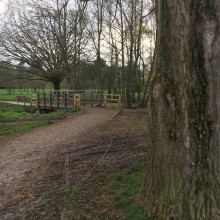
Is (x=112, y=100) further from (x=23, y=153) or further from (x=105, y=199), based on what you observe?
(x=105, y=199)

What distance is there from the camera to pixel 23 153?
5863 mm

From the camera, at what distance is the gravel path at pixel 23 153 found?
3625mm

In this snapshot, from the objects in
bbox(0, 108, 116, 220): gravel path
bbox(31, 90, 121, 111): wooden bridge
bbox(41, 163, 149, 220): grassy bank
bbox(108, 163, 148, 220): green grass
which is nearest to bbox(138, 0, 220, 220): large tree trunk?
bbox(108, 163, 148, 220): green grass

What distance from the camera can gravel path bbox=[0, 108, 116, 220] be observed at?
3.62 metres

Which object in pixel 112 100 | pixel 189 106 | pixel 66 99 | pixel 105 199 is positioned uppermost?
pixel 189 106

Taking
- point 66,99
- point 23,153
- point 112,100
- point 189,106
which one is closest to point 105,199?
point 189,106

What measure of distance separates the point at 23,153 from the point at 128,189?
3603 mm

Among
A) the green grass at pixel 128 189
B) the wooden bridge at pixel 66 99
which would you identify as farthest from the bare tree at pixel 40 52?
the green grass at pixel 128 189

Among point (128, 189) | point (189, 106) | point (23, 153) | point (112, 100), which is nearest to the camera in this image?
point (189, 106)

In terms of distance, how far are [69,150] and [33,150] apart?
1116 mm

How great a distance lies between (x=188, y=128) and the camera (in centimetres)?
241

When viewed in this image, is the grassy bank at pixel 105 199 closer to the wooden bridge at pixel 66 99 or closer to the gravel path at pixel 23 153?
the gravel path at pixel 23 153

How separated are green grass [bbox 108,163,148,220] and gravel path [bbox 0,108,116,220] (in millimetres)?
1577

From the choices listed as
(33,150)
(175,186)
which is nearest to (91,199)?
(175,186)
